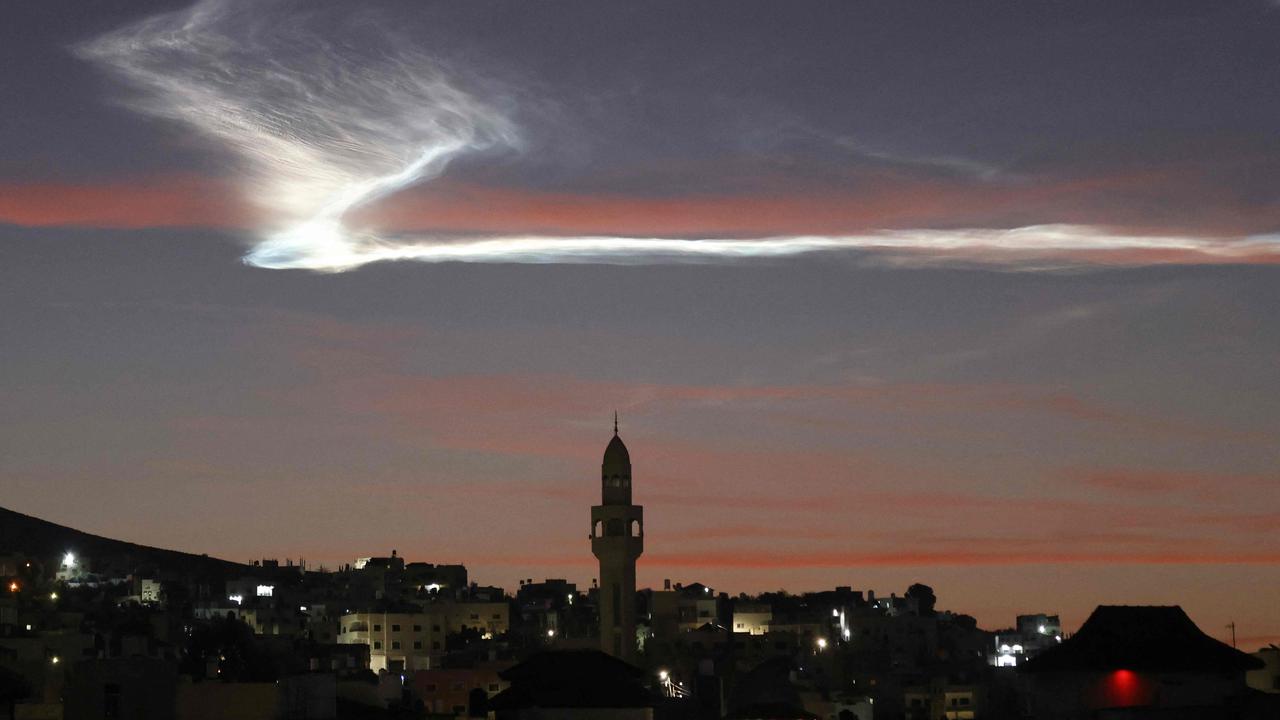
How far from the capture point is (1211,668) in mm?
70750

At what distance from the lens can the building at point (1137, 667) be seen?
232 ft

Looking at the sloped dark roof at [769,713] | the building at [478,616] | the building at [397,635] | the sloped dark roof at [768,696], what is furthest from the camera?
the building at [478,616]

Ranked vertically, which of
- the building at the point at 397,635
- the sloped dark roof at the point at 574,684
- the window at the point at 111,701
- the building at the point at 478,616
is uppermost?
the building at the point at 478,616

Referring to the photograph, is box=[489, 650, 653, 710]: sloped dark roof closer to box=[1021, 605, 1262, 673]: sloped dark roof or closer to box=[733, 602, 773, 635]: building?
box=[1021, 605, 1262, 673]: sloped dark roof

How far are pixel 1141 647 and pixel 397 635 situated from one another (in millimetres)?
103914

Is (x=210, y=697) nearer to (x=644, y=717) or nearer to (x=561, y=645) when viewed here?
(x=644, y=717)

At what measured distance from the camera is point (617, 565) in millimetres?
135375

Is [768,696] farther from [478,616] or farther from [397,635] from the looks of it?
[478,616]

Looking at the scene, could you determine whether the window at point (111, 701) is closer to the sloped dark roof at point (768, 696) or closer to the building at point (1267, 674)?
the sloped dark roof at point (768, 696)

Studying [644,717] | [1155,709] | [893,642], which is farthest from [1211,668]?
[893,642]

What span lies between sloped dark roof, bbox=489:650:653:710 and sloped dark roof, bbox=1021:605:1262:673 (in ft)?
58.4

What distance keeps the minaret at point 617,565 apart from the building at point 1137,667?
63.0 meters

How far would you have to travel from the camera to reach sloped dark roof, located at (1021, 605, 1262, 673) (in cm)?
7119

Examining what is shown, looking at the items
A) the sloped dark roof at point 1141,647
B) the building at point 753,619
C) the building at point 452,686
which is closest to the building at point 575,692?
the sloped dark roof at point 1141,647
